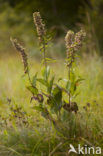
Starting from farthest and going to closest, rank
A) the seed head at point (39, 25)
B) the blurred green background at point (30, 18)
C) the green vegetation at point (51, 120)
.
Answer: the blurred green background at point (30, 18) → the green vegetation at point (51, 120) → the seed head at point (39, 25)

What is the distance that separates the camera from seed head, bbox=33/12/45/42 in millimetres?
1785

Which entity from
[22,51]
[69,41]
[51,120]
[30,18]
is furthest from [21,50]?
[30,18]

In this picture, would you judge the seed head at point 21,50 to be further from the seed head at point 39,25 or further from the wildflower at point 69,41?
the wildflower at point 69,41

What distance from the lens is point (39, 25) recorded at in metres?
1.83

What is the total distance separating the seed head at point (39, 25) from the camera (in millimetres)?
1785

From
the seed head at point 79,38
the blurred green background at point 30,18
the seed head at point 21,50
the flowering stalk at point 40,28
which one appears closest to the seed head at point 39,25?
the flowering stalk at point 40,28

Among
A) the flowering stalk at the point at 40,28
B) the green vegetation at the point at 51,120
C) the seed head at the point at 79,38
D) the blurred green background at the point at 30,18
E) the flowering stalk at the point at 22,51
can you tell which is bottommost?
the green vegetation at the point at 51,120

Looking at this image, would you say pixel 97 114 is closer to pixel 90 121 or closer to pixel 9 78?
pixel 90 121

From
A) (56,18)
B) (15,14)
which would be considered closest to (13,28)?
(15,14)

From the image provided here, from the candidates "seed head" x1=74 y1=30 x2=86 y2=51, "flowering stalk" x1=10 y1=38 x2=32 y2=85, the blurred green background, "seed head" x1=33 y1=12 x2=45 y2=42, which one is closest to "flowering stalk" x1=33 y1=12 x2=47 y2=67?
"seed head" x1=33 y1=12 x2=45 y2=42

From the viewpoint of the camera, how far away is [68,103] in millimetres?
2043

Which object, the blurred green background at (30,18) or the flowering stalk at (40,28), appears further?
the blurred green background at (30,18)

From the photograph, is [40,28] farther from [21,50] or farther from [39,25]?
[21,50]

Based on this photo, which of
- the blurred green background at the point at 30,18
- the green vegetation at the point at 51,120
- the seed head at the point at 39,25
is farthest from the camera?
the blurred green background at the point at 30,18
